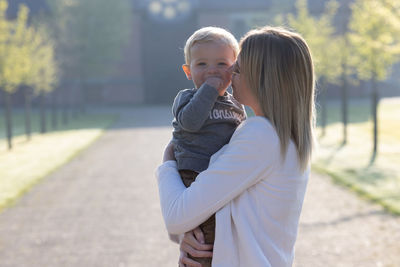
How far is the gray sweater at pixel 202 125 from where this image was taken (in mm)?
1932

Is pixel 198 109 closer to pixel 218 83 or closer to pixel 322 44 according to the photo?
pixel 218 83

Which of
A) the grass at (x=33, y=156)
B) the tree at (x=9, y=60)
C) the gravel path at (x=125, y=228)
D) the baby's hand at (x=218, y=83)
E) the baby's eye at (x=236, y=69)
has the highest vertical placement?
the baby's eye at (x=236, y=69)

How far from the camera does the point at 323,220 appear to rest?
23.6ft

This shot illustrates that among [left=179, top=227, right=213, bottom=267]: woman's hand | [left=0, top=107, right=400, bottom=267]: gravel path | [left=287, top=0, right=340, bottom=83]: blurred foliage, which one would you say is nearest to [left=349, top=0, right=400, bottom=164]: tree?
[left=0, top=107, right=400, bottom=267]: gravel path

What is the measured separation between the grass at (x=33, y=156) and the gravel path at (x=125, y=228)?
1.65ft

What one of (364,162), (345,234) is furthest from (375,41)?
(345,234)

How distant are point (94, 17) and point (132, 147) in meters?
19.4

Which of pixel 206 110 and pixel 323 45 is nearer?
pixel 206 110

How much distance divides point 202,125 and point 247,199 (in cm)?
38

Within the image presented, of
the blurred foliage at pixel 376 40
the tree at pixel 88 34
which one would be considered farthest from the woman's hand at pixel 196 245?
the tree at pixel 88 34

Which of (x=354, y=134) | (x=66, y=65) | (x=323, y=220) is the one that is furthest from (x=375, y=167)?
(x=66, y=65)

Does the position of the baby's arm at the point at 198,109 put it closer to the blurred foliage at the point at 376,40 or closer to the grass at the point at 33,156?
the grass at the point at 33,156

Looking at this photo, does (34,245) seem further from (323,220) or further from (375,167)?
(375,167)

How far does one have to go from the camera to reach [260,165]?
5.53 ft
